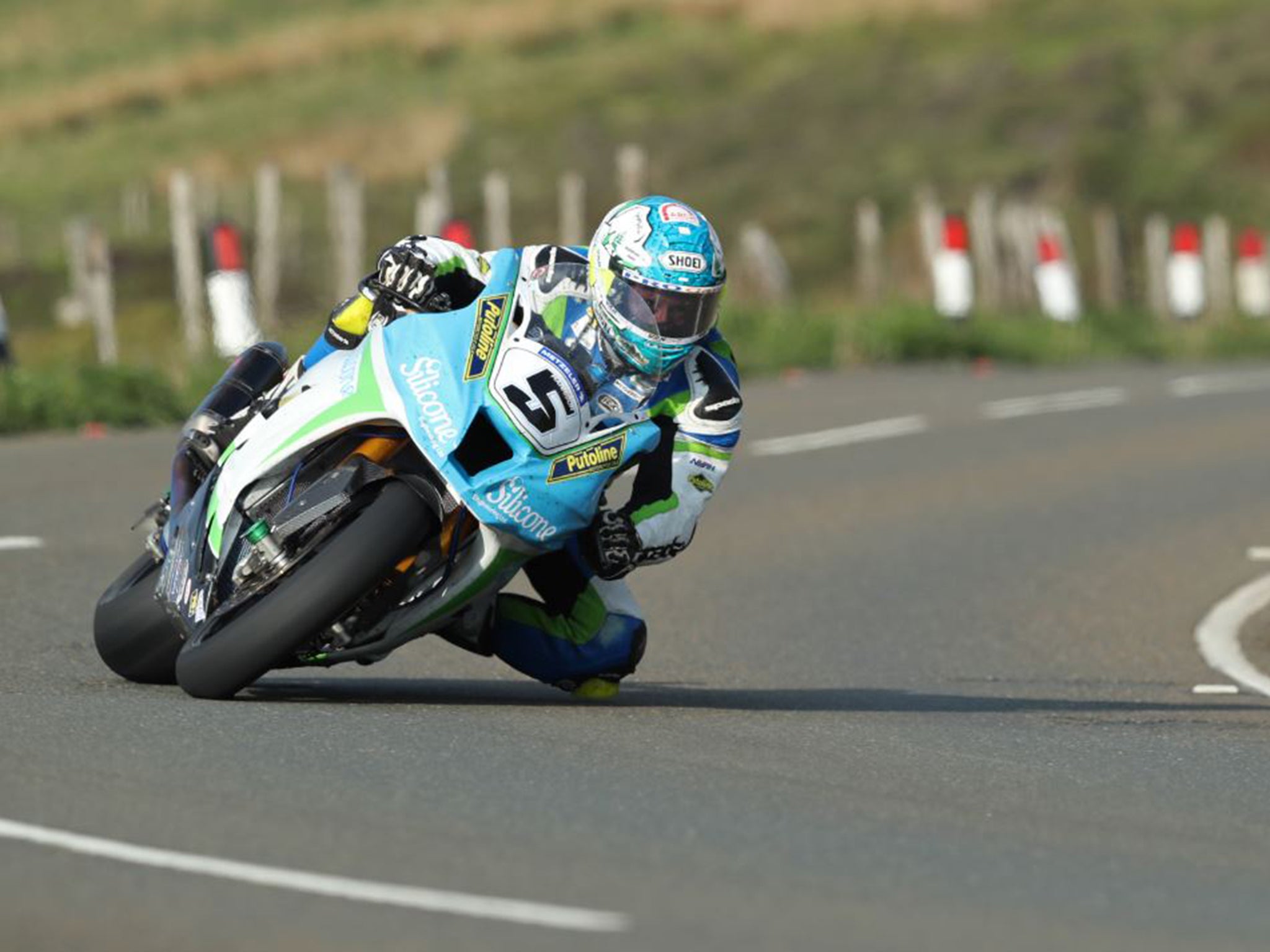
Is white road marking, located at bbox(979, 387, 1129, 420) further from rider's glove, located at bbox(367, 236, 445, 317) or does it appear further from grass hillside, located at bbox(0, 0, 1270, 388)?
grass hillside, located at bbox(0, 0, 1270, 388)

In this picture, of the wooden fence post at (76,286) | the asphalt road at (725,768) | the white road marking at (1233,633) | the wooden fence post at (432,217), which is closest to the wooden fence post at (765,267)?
the wooden fence post at (432,217)

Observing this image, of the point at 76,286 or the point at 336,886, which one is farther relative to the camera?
the point at 76,286

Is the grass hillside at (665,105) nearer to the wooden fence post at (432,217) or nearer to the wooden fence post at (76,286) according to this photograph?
the wooden fence post at (76,286)

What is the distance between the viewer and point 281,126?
55969 millimetres

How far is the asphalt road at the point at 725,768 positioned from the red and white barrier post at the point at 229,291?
3237 millimetres

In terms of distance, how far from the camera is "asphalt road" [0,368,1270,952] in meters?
5.95

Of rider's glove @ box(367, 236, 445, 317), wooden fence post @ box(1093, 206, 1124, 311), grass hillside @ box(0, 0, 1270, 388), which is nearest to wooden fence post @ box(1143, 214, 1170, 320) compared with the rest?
wooden fence post @ box(1093, 206, 1124, 311)

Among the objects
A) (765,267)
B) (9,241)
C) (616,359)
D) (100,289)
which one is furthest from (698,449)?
(9,241)

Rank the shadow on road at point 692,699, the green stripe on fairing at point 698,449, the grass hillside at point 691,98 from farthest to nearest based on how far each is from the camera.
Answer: the grass hillside at point 691,98 < the shadow on road at point 692,699 < the green stripe on fairing at point 698,449

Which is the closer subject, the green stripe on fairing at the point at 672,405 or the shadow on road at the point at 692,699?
the green stripe on fairing at the point at 672,405

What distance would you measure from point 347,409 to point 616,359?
81 cm

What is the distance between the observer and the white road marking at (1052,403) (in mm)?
22766

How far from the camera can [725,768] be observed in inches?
314

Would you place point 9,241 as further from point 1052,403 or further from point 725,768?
point 725,768
